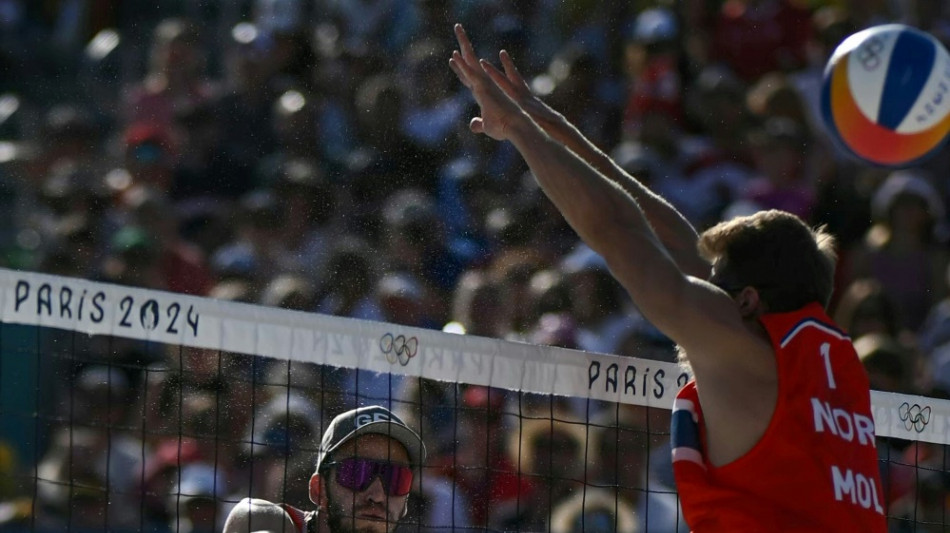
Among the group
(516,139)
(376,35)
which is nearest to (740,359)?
(516,139)

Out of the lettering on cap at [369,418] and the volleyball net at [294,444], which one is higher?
the volleyball net at [294,444]

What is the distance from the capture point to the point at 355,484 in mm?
3562

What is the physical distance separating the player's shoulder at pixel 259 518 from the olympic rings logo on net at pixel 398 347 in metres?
0.47

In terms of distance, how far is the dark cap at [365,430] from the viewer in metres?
3.52

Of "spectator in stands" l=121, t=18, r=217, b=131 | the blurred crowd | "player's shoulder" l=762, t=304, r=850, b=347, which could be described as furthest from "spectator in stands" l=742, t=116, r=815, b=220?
"player's shoulder" l=762, t=304, r=850, b=347

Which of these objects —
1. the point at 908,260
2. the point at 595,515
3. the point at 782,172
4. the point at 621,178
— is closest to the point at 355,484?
the point at 621,178

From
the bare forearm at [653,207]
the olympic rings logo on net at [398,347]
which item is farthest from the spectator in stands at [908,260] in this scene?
the olympic rings logo on net at [398,347]

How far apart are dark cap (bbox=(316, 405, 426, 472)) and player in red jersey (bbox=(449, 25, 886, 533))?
36.3 inches

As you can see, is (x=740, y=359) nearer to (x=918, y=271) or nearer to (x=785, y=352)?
(x=785, y=352)

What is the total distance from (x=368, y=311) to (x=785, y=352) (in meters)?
4.39

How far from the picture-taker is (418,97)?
8188 mm

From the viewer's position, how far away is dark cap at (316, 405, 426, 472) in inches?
138

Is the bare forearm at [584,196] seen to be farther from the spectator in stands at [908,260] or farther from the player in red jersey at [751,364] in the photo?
the spectator in stands at [908,260]

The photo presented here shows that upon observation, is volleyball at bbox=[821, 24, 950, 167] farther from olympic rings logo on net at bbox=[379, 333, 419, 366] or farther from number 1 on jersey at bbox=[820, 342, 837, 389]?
number 1 on jersey at bbox=[820, 342, 837, 389]
